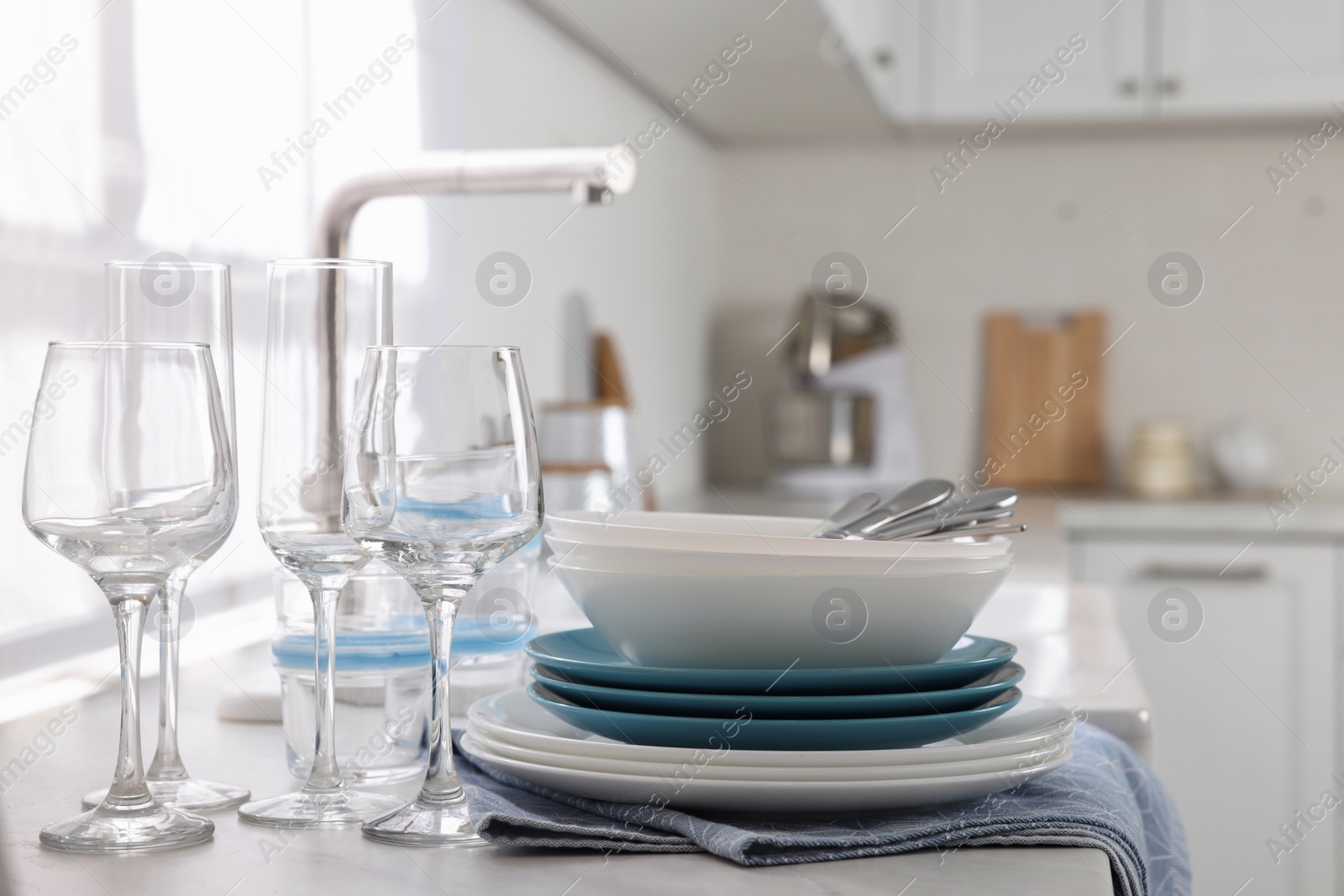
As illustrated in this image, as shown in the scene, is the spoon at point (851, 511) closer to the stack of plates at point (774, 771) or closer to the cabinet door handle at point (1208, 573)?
the stack of plates at point (774, 771)

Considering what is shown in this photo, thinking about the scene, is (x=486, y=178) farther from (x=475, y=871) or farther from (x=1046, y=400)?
(x=1046, y=400)

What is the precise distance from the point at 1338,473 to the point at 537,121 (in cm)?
197

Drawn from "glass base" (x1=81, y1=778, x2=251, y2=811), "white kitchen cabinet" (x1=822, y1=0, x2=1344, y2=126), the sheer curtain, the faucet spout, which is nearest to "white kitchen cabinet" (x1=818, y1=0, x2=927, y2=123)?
"white kitchen cabinet" (x1=822, y1=0, x2=1344, y2=126)

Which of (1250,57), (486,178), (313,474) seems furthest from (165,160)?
(1250,57)

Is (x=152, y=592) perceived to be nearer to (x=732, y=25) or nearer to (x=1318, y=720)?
(x=732, y=25)

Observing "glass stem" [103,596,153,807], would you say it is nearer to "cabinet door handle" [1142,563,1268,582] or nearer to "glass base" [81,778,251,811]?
"glass base" [81,778,251,811]

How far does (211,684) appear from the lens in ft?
3.14

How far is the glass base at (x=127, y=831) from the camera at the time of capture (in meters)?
0.54

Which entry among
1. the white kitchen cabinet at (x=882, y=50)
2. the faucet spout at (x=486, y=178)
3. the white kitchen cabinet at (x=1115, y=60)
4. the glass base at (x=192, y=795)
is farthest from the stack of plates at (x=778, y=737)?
the white kitchen cabinet at (x=1115, y=60)

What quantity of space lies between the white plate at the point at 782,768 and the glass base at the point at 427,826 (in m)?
0.04

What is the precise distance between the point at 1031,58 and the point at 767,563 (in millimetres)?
2385

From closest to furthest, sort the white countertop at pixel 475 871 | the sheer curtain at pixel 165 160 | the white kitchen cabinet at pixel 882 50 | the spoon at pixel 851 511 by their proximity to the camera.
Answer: the white countertop at pixel 475 871 → the spoon at pixel 851 511 → the sheer curtain at pixel 165 160 → the white kitchen cabinet at pixel 882 50

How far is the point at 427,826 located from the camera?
56 cm

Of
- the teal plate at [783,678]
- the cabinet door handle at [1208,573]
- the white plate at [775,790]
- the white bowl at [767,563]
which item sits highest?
the white bowl at [767,563]
